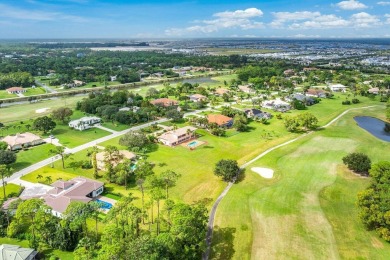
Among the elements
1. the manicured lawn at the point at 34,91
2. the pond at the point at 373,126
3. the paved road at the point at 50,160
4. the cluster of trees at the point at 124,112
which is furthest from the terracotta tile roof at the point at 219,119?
the manicured lawn at the point at 34,91

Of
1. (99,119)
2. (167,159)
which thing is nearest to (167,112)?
(99,119)

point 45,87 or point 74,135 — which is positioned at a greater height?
point 45,87

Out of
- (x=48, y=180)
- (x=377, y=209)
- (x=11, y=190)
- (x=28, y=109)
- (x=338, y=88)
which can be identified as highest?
(x=338, y=88)

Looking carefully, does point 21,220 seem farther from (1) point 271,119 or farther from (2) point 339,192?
(1) point 271,119

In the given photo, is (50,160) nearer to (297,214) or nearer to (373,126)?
(297,214)

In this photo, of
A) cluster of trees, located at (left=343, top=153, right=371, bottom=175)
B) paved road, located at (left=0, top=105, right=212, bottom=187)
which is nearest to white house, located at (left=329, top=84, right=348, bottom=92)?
paved road, located at (left=0, top=105, right=212, bottom=187)

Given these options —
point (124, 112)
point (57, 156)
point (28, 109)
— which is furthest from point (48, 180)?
point (28, 109)

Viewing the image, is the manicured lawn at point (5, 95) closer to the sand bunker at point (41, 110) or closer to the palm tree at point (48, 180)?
the sand bunker at point (41, 110)
